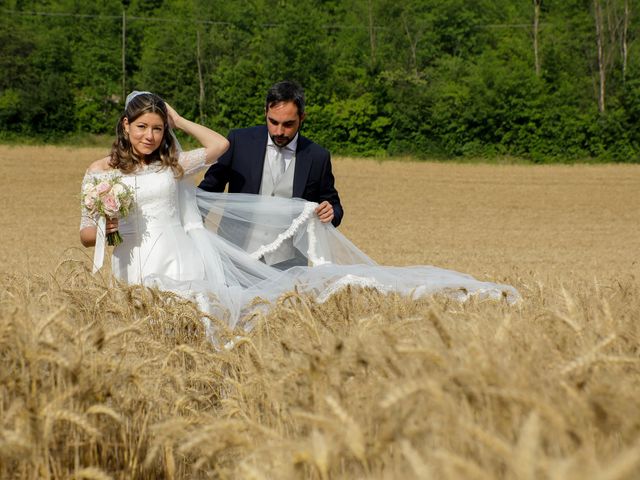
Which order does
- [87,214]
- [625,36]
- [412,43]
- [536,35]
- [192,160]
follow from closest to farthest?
[87,214] < [192,160] < [625,36] < [536,35] < [412,43]

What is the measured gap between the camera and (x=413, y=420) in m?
2.48

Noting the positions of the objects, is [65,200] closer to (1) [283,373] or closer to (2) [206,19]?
(1) [283,373]

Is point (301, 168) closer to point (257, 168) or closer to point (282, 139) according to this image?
point (257, 168)

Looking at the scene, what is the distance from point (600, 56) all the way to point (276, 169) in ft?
149

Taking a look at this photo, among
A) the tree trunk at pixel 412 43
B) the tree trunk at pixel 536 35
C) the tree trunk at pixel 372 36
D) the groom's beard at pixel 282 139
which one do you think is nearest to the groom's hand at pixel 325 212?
the groom's beard at pixel 282 139

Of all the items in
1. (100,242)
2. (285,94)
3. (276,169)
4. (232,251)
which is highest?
(285,94)

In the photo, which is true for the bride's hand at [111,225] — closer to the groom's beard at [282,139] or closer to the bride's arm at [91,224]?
the bride's arm at [91,224]

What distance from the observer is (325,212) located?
698 centimetres

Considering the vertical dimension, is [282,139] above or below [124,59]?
below

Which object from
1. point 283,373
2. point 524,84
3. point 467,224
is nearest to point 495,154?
point 524,84

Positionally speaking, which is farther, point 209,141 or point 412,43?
point 412,43

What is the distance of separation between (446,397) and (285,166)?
499cm

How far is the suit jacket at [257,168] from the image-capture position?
6.98 m

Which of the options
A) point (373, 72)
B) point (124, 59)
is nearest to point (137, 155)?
point (373, 72)
